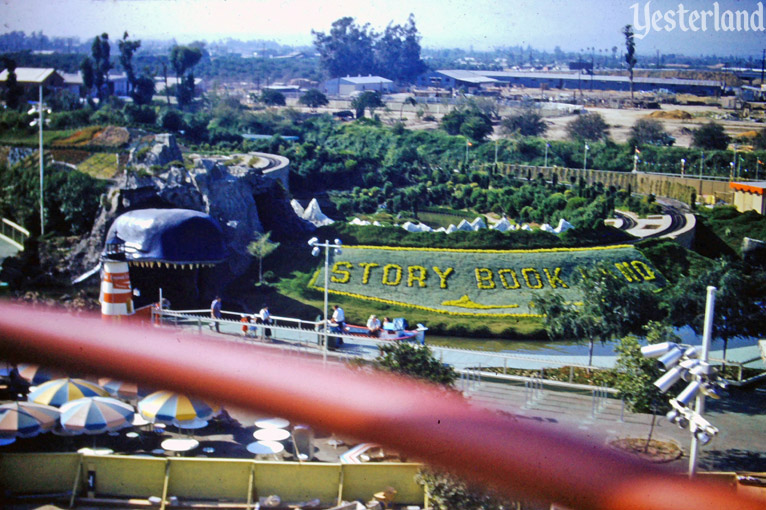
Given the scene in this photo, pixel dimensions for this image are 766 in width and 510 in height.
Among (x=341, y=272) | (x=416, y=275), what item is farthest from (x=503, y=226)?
(x=341, y=272)

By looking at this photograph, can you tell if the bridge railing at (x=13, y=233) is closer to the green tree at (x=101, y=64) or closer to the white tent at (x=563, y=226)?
the green tree at (x=101, y=64)

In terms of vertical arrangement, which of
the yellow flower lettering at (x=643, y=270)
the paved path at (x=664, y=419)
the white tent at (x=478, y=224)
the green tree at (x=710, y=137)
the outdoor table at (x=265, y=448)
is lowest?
the paved path at (x=664, y=419)

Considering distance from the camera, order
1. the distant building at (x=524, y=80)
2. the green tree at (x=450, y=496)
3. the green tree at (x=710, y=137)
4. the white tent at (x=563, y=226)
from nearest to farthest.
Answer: the green tree at (x=450, y=496)
the white tent at (x=563, y=226)
the green tree at (x=710, y=137)
the distant building at (x=524, y=80)

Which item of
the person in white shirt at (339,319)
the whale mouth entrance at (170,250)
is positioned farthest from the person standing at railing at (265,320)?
the whale mouth entrance at (170,250)

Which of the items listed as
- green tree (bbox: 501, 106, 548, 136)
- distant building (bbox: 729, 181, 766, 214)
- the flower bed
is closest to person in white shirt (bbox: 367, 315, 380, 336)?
the flower bed

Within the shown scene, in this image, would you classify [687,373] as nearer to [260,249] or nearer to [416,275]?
[416,275]

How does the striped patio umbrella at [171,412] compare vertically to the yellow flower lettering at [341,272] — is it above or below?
below
